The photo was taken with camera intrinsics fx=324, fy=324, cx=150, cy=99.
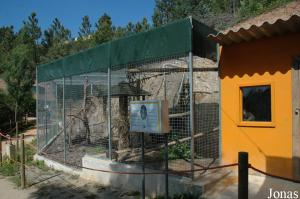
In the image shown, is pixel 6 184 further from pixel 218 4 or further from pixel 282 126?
pixel 218 4

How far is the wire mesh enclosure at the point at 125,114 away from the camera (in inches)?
298

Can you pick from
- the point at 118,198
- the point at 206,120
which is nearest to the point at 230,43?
the point at 206,120

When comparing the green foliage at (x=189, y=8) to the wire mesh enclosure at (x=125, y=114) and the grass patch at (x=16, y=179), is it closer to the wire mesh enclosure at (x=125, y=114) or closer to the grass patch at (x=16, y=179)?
the wire mesh enclosure at (x=125, y=114)

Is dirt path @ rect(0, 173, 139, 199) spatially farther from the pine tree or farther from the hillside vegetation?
the pine tree


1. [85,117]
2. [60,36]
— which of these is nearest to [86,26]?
[60,36]

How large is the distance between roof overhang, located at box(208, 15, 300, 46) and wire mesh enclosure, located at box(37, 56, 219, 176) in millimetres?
819

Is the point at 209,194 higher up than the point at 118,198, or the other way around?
the point at 209,194

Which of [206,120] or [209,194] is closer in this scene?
[209,194]

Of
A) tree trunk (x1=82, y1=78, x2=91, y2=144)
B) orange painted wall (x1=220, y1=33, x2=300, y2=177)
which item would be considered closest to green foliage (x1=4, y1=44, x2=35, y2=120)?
tree trunk (x1=82, y1=78, x2=91, y2=144)

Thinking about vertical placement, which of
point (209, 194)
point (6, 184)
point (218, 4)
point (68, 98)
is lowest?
point (6, 184)

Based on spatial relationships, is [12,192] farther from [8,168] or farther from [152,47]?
[152,47]

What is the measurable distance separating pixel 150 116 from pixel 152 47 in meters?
2.04

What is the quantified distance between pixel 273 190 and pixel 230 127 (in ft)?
5.08

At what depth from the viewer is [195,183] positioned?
18.5 ft
